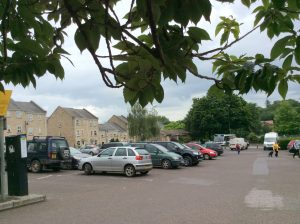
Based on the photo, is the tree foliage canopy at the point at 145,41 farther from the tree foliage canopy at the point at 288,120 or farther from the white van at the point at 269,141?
the tree foliage canopy at the point at 288,120

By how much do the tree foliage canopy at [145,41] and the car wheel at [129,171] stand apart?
61.9 ft

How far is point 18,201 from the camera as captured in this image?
12.5 m

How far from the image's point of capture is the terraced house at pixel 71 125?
97.0 meters

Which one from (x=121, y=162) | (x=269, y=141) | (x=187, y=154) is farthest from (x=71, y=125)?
(x=121, y=162)

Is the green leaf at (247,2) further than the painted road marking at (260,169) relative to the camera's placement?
No

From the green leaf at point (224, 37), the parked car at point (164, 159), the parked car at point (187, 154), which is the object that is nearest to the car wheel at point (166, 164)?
the parked car at point (164, 159)

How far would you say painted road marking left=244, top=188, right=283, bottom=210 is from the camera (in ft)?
37.6

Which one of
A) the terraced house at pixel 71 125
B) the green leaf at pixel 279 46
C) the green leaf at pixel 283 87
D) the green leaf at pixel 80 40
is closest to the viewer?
the green leaf at pixel 80 40

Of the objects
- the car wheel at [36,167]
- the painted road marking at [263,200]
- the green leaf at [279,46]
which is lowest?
the painted road marking at [263,200]

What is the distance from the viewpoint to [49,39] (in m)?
2.83

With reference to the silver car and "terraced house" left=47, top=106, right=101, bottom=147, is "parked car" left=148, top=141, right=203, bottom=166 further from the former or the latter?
"terraced house" left=47, top=106, right=101, bottom=147

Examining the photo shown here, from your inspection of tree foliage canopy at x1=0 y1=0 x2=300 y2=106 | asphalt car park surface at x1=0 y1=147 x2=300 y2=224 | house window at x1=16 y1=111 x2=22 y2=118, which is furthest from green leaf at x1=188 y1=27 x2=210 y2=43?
house window at x1=16 y1=111 x2=22 y2=118

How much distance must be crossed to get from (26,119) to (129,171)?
69496 millimetres

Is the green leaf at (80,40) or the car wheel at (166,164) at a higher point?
the green leaf at (80,40)
